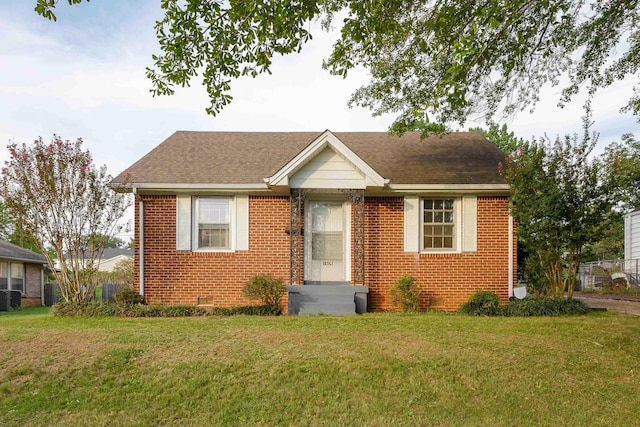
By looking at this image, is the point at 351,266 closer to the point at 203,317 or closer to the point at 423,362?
the point at 203,317

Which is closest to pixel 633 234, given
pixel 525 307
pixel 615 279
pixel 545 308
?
pixel 615 279

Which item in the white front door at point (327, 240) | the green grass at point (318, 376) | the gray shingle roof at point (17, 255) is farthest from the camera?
the gray shingle roof at point (17, 255)

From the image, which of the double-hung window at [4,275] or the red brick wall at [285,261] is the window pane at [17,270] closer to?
the double-hung window at [4,275]

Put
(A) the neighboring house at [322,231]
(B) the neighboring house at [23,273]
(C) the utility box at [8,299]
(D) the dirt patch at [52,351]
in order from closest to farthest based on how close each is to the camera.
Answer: (D) the dirt patch at [52,351]
(A) the neighboring house at [322,231]
(C) the utility box at [8,299]
(B) the neighboring house at [23,273]

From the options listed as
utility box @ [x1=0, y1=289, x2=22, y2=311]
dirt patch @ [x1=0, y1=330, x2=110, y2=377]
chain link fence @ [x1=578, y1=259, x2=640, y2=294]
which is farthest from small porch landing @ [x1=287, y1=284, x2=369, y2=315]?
utility box @ [x1=0, y1=289, x2=22, y2=311]

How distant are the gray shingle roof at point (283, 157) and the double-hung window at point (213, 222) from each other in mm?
625

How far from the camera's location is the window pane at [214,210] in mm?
11297

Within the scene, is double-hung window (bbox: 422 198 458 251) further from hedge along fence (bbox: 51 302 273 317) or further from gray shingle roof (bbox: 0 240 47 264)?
gray shingle roof (bbox: 0 240 47 264)

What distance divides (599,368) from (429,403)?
2.87 metres

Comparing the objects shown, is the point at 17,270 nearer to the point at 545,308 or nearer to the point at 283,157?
the point at 283,157

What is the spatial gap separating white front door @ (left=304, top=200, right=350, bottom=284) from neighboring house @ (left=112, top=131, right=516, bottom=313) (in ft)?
0.09

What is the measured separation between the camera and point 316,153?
10.6m

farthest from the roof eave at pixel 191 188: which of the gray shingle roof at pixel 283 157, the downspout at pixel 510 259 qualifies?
the downspout at pixel 510 259

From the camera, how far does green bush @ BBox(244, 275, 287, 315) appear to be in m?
10.3
